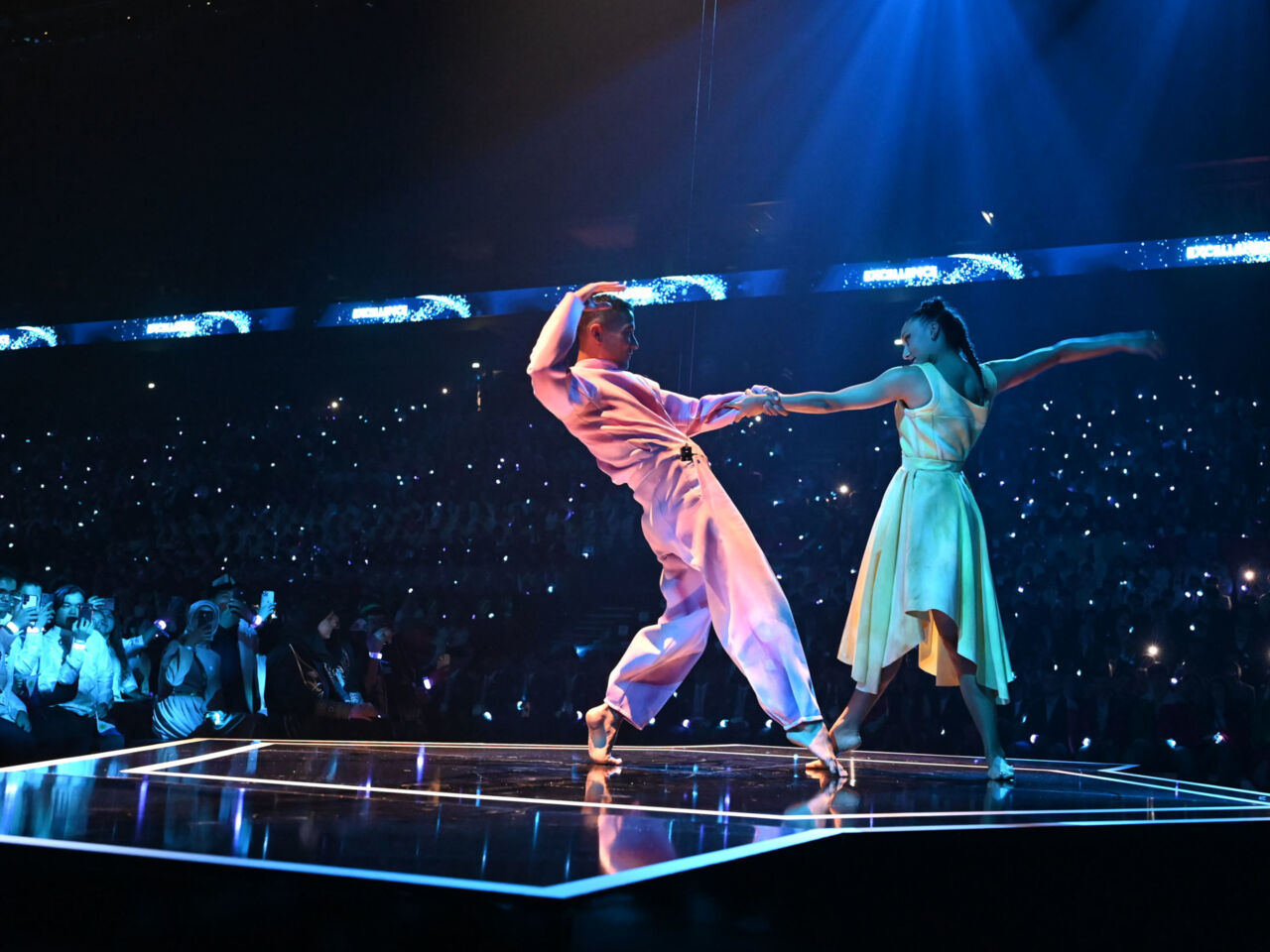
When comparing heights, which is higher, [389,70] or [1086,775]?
[389,70]

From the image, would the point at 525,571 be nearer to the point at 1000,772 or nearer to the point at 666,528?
the point at 666,528

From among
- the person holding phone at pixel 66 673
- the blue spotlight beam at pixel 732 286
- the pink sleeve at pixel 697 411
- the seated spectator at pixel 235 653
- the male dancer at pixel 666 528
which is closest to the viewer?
the male dancer at pixel 666 528

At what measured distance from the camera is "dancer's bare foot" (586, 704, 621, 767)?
363 cm

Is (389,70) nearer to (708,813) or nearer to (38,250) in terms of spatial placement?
(38,250)

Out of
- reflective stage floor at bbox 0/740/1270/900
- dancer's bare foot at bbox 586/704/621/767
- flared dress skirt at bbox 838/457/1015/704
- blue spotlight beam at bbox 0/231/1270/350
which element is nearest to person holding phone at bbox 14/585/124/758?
reflective stage floor at bbox 0/740/1270/900

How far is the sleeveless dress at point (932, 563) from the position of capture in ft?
11.2

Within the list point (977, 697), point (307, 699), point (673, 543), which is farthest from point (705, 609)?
point (307, 699)

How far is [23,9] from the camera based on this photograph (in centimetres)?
756

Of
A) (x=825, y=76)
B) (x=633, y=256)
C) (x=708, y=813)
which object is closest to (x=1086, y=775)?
(x=708, y=813)

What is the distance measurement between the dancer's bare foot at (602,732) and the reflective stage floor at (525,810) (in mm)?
71

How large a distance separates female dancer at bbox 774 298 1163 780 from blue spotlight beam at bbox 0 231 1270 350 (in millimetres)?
5545

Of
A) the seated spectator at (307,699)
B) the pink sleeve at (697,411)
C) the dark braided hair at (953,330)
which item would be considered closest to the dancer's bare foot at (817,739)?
the pink sleeve at (697,411)

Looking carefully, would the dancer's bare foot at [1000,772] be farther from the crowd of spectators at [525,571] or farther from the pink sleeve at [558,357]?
the crowd of spectators at [525,571]

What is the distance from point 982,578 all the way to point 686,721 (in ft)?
13.5
